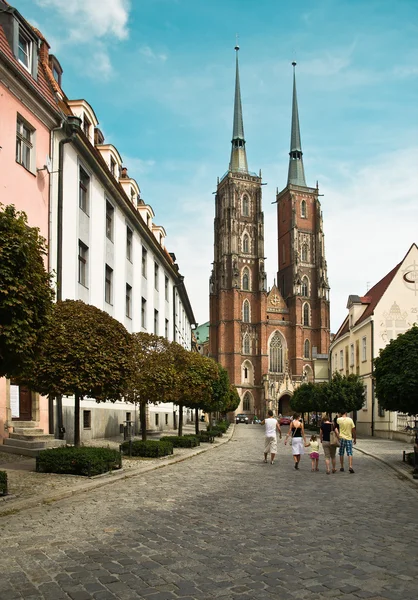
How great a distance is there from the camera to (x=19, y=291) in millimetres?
9547

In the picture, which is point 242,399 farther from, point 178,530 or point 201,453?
point 178,530

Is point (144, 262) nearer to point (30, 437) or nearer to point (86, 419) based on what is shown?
point (86, 419)

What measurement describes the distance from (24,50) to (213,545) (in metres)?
17.7

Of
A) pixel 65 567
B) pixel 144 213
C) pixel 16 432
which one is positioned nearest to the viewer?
pixel 65 567

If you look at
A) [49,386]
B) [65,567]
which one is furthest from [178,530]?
[49,386]

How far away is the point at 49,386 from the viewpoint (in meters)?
14.3

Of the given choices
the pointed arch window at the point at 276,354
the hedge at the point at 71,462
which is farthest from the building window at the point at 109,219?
the pointed arch window at the point at 276,354

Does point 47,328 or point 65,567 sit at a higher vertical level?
point 47,328

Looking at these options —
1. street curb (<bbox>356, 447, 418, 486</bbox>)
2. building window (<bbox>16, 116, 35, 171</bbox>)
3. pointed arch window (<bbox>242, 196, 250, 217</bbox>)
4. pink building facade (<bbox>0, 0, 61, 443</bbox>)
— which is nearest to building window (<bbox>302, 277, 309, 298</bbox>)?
pointed arch window (<bbox>242, 196, 250, 217</bbox>)

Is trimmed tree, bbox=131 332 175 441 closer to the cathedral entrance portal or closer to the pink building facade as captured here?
the pink building facade

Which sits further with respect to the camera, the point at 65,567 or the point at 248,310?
the point at 248,310

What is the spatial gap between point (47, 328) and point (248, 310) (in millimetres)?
91082

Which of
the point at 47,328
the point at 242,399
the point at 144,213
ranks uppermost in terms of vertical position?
the point at 144,213

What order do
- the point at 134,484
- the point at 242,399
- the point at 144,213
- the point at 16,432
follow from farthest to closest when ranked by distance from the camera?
1. the point at 242,399
2. the point at 144,213
3. the point at 16,432
4. the point at 134,484
